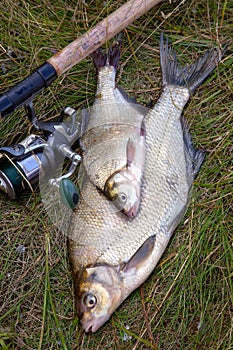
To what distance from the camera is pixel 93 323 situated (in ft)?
8.93

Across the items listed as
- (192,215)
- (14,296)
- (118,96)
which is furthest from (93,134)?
(14,296)

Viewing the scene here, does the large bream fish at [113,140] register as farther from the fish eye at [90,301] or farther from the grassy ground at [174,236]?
the fish eye at [90,301]

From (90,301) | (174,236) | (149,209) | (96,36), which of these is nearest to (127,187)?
(149,209)

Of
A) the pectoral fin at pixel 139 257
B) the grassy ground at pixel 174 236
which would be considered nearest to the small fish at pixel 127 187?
the pectoral fin at pixel 139 257

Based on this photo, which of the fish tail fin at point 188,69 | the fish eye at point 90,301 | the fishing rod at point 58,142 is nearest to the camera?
the fish eye at point 90,301

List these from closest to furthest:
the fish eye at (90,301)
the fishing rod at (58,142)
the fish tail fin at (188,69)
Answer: the fish eye at (90,301) → the fishing rod at (58,142) → the fish tail fin at (188,69)

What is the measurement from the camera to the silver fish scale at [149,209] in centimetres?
278

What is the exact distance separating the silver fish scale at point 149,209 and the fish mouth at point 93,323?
262 mm

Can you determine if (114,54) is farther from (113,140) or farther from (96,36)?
(113,140)

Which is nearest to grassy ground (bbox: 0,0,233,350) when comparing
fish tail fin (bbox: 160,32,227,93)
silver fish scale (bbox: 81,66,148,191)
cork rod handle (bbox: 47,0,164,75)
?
fish tail fin (bbox: 160,32,227,93)

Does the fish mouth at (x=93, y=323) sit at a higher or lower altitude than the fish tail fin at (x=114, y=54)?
lower

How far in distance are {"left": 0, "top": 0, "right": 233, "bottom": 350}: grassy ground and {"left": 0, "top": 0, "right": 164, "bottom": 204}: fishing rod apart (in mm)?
261

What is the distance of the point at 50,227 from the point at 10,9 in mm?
1300

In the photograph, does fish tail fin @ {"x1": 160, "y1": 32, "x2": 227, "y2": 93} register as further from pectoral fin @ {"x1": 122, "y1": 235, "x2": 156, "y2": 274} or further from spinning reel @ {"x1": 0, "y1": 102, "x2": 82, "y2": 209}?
pectoral fin @ {"x1": 122, "y1": 235, "x2": 156, "y2": 274}
